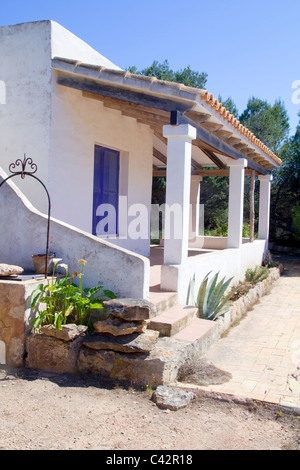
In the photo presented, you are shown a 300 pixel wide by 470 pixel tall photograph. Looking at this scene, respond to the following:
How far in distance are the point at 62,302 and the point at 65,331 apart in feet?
1.32

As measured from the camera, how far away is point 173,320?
16.4 ft

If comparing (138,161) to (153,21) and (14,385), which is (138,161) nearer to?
(153,21)

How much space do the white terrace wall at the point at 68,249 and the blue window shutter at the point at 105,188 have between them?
93.5 inches

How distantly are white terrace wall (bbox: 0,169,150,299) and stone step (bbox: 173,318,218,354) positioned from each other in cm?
69

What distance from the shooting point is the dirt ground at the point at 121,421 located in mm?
3104

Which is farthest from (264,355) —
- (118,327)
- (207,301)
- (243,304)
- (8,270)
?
(8,270)

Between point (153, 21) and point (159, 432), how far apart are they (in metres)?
9.10

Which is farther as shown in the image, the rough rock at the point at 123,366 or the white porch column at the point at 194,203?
the white porch column at the point at 194,203

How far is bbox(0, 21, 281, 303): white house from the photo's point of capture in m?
5.22

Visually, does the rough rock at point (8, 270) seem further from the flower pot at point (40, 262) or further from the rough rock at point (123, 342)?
the rough rock at point (123, 342)

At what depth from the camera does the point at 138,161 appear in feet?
29.5

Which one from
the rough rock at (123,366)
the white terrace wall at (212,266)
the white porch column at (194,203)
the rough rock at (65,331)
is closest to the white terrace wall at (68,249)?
the rough rock at (65,331)
